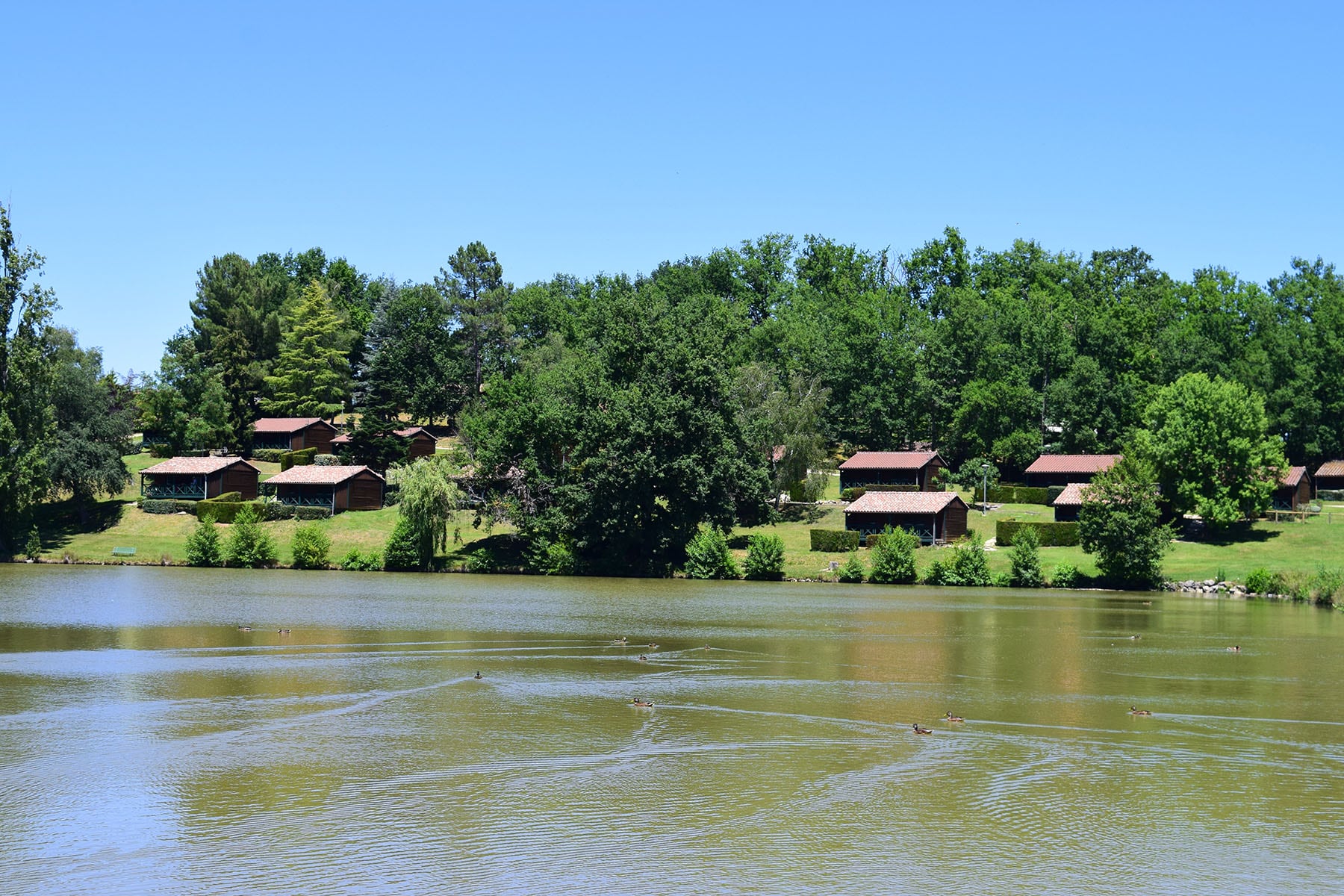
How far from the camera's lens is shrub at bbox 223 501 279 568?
8356 cm

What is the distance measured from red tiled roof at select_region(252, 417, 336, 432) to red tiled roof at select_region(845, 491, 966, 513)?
59479 mm

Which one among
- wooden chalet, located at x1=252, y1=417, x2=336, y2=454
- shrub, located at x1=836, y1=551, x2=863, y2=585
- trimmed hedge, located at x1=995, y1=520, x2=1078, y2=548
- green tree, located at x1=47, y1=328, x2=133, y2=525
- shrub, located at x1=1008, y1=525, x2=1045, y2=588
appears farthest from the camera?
wooden chalet, located at x1=252, y1=417, x2=336, y2=454

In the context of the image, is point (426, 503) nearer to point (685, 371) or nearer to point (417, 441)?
point (685, 371)

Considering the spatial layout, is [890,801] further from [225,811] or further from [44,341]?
[44,341]

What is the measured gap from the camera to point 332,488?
101875 millimetres

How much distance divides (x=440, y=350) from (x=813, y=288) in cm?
5345

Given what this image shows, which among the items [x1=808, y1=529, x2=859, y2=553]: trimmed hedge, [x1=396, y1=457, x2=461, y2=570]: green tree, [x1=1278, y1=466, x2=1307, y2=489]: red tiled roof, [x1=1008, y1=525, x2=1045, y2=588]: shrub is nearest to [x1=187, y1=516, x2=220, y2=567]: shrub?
[x1=396, y1=457, x2=461, y2=570]: green tree

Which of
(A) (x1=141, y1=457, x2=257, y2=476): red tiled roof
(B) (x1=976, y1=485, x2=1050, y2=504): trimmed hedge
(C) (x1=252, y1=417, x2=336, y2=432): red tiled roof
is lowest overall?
(B) (x1=976, y1=485, x2=1050, y2=504): trimmed hedge

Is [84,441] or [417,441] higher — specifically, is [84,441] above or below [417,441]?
below

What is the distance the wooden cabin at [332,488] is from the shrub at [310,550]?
52.6 ft

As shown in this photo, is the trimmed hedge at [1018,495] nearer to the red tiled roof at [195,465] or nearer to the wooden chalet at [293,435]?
the red tiled roof at [195,465]

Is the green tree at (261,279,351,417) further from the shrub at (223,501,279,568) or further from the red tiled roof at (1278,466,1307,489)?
the red tiled roof at (1278,466,1307,489)

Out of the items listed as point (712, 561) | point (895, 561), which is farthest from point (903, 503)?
point (712, 561)

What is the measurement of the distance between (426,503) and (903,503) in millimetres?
33799
